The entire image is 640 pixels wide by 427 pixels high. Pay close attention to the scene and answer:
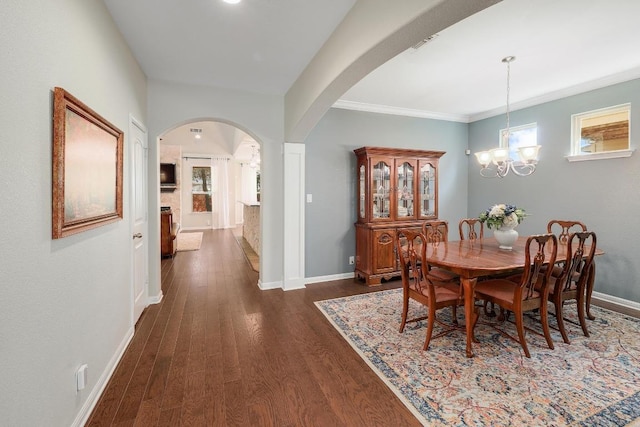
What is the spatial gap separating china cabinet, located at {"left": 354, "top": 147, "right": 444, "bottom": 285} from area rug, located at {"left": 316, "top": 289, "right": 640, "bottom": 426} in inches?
49.3

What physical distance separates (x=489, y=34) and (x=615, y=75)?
7.00 feet

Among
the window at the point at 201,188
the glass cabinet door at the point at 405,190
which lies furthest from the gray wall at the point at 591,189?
the window at the point at 201,188

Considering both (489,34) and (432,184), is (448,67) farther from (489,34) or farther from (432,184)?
(432,184)

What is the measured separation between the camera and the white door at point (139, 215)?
2.83 m

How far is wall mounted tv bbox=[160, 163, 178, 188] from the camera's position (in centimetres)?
834

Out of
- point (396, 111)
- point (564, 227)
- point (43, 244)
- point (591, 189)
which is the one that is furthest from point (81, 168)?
point (591, 189)

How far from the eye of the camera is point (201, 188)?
10414 millimetres

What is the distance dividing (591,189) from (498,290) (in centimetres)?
242

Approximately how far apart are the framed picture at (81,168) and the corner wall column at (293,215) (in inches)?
79.5

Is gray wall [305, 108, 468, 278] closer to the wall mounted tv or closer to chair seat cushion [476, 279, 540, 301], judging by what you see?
chair seat cushion [476, 279, 540, 301]

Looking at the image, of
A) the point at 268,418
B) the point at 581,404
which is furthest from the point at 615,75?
the point at 268,418

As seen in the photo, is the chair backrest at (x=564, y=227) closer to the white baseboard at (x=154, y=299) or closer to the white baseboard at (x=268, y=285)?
the white baseboard at (x=268, y=285)

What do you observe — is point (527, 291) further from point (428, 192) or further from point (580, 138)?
point (580, 138)

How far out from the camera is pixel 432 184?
15.5ft
